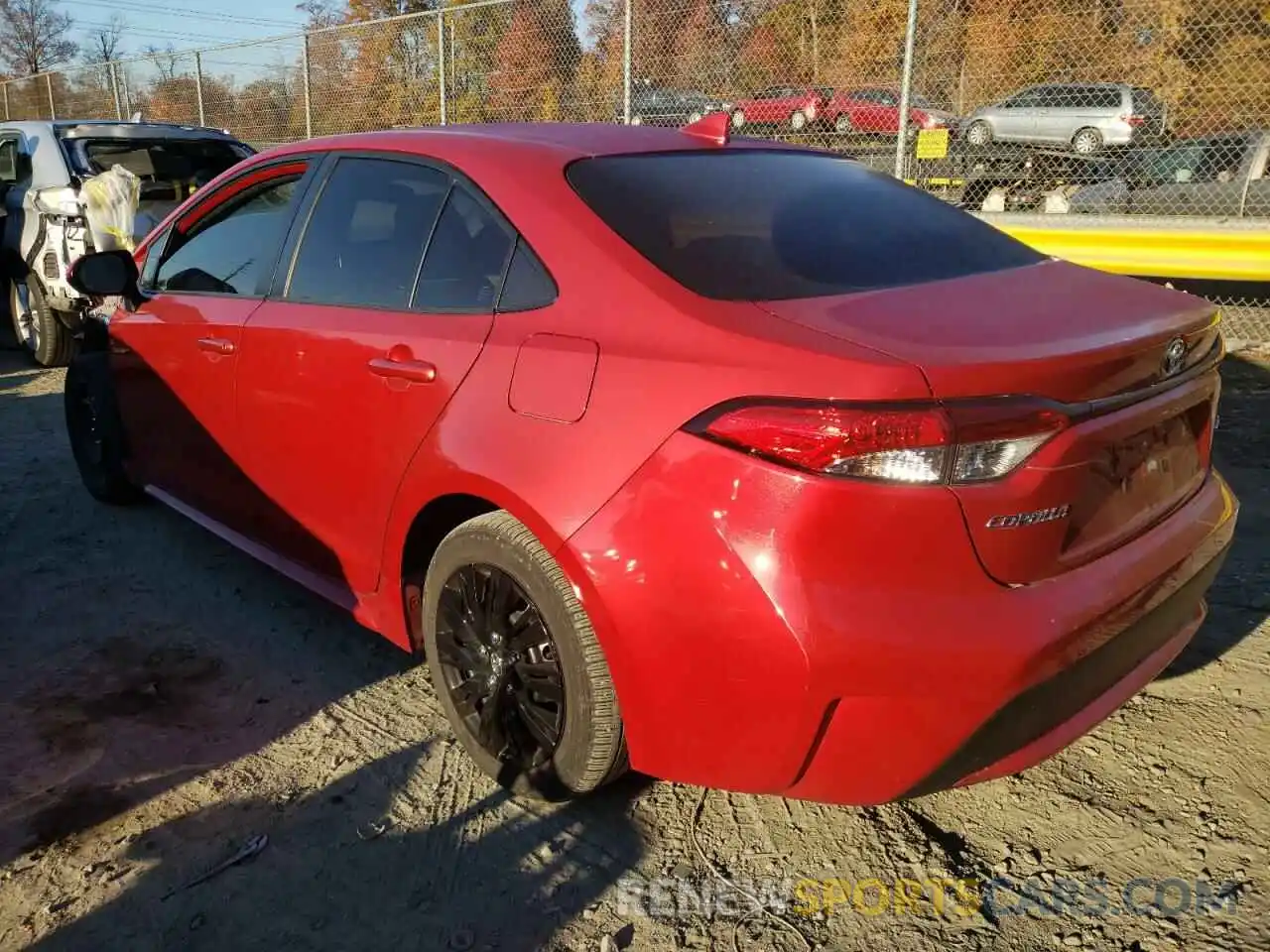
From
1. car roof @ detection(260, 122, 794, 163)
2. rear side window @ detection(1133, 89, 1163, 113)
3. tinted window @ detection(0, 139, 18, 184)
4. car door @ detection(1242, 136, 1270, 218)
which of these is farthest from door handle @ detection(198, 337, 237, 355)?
rear side window @ detection(1133, 89, 1163, 113)

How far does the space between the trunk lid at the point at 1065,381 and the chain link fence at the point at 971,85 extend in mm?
5338

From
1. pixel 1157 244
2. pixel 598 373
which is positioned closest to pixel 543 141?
pixel 598 373

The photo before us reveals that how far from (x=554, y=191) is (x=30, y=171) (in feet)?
21.5

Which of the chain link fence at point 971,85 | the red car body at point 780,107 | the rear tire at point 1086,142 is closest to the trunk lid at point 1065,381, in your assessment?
the chain link fence at point 971,85

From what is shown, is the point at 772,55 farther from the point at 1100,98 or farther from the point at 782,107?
the point at 1100,98

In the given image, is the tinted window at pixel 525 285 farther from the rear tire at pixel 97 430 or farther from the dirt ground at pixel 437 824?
the rear tire at pixel 97 430

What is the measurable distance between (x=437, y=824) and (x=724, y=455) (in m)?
1.25

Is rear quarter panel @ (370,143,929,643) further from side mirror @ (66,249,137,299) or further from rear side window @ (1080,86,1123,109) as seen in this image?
rear side window @ (1080,86,1123,109)

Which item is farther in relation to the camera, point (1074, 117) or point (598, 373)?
point (1074, 117)

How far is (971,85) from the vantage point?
8.30 meters

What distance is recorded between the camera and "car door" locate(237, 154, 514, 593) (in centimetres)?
254

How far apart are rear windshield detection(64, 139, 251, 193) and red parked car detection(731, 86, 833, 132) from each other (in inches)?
177

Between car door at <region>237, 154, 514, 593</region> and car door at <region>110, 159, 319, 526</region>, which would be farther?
car door at <region>110, 159, 319, 526</region>

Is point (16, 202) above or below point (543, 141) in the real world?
below
